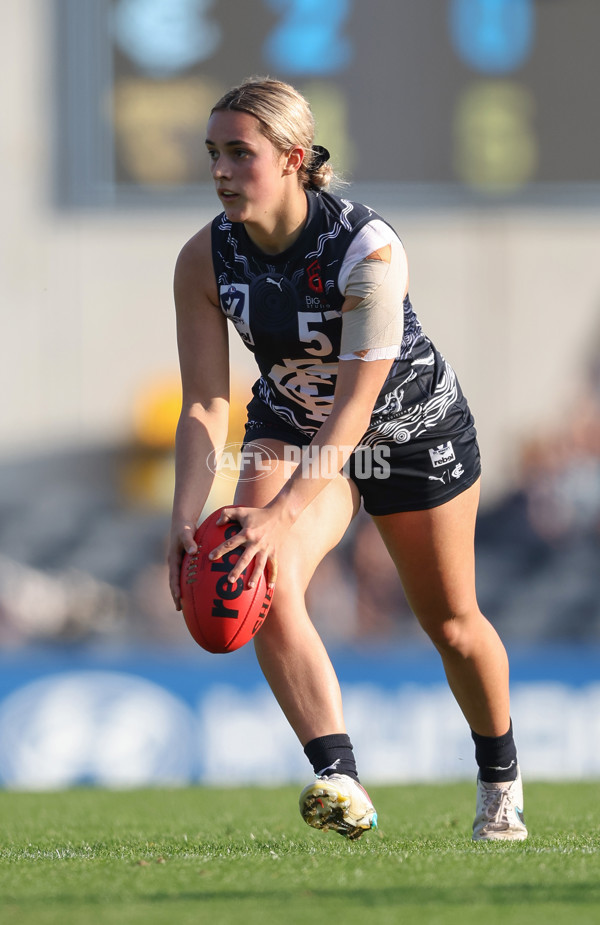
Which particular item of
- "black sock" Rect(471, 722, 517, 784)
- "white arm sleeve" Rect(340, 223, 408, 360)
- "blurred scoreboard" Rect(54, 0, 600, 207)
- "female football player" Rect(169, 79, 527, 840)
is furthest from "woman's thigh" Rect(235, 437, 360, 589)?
"blurred scoreboard" Rect(54, 0, 600, 207)

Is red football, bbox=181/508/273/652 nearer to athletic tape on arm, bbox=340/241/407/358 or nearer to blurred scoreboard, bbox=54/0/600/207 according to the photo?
athletic tape on arm, bbox=340/241/407/358

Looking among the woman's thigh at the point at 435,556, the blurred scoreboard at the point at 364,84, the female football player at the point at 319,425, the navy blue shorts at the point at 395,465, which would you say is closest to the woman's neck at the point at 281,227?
the female football player at the point at 319,425

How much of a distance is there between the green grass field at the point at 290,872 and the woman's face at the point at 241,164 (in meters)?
1.64

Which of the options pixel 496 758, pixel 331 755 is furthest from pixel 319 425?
pixel 496 758

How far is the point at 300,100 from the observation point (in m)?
3.61

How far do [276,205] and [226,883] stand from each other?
1698mm

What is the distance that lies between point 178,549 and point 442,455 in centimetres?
84

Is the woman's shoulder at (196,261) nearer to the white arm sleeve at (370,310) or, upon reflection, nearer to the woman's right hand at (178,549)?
the white arm sleeve at (370,310)

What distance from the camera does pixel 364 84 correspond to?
1269 cm

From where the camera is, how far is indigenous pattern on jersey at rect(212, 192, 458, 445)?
11.8ft

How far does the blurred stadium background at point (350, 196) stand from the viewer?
467 inches

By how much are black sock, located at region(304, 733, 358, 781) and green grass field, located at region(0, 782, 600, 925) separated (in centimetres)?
22

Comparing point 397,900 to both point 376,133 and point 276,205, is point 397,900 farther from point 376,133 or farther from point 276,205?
point 376,133

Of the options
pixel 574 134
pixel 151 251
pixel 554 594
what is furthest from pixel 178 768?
pixel 574 134
